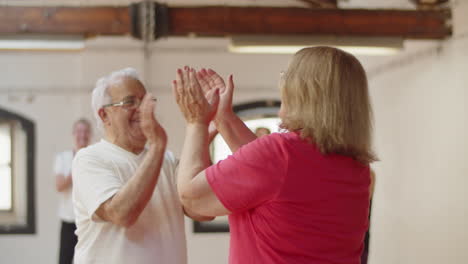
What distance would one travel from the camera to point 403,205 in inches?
238

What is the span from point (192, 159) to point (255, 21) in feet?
12.9

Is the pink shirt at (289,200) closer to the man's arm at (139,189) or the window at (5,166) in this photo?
the man's arm at (139,189)

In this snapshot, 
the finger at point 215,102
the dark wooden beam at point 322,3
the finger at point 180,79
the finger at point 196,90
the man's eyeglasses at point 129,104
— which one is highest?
the dark wooden beam at point 322,3

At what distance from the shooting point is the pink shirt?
1.42m

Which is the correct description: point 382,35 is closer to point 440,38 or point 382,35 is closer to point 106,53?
point 440,38

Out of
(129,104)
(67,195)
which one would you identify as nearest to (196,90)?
(129,104)

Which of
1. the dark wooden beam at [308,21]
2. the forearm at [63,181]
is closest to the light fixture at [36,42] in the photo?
the dark wooden beam at [308,21]

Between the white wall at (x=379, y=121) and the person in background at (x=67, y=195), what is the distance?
2.27 meters

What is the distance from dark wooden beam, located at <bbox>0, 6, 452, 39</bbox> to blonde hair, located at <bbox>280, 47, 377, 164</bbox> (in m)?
3.78

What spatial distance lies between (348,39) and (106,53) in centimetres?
365

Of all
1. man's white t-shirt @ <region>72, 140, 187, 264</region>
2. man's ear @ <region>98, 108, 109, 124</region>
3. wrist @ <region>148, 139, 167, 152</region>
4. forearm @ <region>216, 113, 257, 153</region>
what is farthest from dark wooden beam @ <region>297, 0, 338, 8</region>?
forearm @ <region>216, 113, 257, 153</region>

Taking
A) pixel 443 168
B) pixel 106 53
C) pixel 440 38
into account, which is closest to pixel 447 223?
pixel 443 168

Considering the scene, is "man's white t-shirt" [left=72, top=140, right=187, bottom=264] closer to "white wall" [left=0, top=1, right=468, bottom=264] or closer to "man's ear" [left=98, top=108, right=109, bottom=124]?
"man's ear" [left=98, top=108, right=109, bottom=124]

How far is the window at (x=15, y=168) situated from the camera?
24.9 feet
